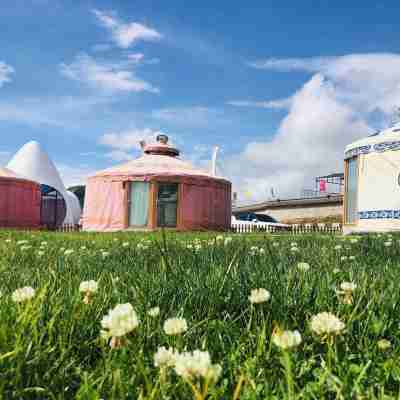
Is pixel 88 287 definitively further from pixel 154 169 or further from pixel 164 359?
pixel 154 169

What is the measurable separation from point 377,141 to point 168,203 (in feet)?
21.6

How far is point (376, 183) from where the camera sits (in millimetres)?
11242

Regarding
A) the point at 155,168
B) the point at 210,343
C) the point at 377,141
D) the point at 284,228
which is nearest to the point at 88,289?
the point at 210,343

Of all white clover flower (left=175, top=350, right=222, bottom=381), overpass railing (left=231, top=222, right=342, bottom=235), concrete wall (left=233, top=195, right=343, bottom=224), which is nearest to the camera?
white clover flower (left=175, top=350, right=222, bottom=381)

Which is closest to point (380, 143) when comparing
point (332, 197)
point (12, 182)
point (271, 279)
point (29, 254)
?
point (29, 254)

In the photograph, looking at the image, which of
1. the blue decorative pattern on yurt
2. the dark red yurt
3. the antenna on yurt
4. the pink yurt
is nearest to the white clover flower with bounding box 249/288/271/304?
the blue decorative pattern on yurt

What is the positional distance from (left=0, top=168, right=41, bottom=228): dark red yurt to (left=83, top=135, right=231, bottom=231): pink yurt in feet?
11.1

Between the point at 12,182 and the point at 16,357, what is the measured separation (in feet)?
55.2

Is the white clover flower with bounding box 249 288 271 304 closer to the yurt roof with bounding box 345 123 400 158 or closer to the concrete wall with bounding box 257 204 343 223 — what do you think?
the yurt roof with bounding box 345 123 400 158

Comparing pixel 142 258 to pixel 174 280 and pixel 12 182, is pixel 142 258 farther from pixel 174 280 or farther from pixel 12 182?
pixel 12 182

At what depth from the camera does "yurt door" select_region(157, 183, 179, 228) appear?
47.7ft

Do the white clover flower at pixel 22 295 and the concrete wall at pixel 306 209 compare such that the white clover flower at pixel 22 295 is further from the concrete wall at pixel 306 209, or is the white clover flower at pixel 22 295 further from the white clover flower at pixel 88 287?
the concrete wall at pixel 306 209

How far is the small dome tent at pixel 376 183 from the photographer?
35.6ft

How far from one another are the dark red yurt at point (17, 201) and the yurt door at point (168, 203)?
5.81 metres
